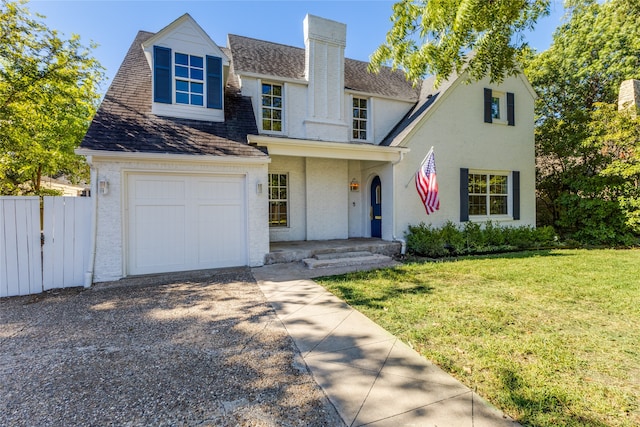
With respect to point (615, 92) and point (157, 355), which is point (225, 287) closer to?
point (157, 355)

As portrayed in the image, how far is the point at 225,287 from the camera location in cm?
584

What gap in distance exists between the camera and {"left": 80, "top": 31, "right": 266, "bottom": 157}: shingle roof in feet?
21.4

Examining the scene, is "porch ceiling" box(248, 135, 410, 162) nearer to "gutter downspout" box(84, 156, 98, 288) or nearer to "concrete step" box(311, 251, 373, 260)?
"concrete step" box(311, 251, 373, 260)

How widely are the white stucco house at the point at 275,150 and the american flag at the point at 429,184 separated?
1014 mm

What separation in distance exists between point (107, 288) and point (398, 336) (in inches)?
229

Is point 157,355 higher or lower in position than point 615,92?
lower

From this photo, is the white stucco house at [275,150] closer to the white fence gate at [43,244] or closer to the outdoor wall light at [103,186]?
the outdoor wall light at [103,186]

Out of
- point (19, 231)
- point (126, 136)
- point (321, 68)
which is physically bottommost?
point (19, 231)

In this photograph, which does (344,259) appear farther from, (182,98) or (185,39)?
(185,39)

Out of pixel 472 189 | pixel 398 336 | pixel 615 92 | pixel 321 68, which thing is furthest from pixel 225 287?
pixel 615 92

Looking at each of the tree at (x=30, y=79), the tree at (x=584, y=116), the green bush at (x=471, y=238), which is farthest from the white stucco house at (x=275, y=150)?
the tree at (x=584, y=116)

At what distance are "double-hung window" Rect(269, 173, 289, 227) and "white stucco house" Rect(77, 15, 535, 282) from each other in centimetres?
4

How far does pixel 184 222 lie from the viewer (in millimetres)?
7035

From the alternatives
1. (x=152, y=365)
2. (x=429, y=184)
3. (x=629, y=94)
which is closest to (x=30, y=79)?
(x=152, y=365)
